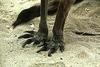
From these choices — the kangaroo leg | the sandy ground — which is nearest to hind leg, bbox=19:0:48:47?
the sandy ground

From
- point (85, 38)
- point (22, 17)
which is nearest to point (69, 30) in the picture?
point (85, 38)

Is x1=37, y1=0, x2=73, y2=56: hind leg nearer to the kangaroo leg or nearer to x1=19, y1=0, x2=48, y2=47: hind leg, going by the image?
x1=19, y1=0, x2=48, y2=47: hind leg

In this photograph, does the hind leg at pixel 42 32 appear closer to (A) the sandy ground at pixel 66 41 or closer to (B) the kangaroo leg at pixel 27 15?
(A) the sandy ground at pixel 66 41

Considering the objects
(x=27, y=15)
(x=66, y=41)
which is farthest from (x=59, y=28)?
(x=27, y=15)

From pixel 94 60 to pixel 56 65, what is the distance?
47cm

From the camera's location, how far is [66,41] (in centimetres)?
469

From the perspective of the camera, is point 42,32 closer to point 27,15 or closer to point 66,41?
point 66,41

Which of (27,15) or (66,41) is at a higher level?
(27,15)

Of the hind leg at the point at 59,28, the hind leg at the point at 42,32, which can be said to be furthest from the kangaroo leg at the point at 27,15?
the hind leg at the point at 59,28

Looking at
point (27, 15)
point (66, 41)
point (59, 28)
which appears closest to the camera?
point (59, 28)

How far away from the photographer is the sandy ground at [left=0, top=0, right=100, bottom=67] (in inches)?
161

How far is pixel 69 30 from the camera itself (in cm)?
500

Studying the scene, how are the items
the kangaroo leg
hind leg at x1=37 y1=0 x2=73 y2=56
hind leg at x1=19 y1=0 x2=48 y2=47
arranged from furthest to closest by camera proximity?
the kangaroo leg, hind leg at x1=19 y1=0 x2=48 y2=47, hind leg at x1=37 y1=0 x2=73 y2=56

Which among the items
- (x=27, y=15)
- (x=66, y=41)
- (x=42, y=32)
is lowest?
(x=66, y=41)
